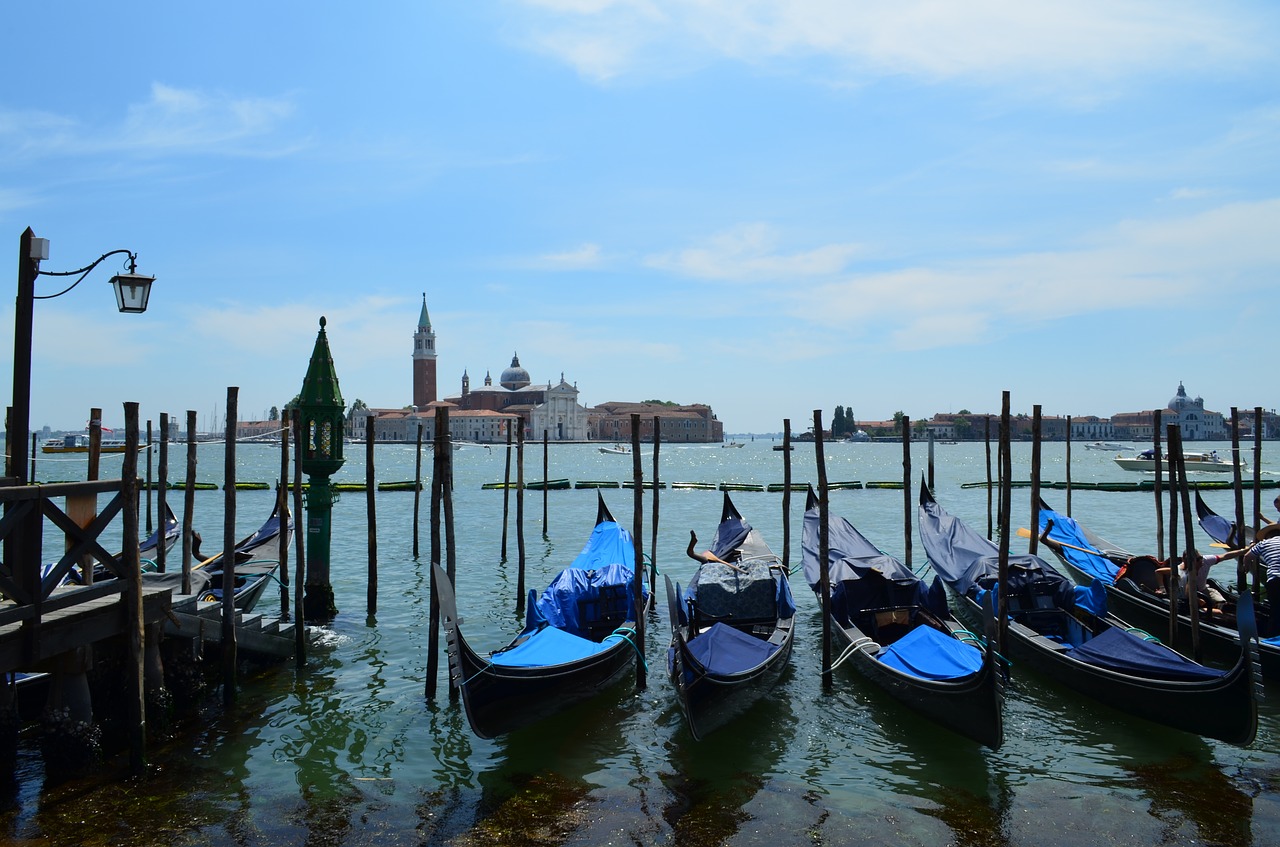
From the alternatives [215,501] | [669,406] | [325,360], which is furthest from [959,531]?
[669,406]

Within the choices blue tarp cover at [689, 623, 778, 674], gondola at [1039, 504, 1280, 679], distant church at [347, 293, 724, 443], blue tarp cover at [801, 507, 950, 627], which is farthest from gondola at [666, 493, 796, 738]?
distant church at [347, 293, 724, 443]

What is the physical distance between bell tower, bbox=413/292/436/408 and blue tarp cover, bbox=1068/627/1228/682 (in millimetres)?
101662

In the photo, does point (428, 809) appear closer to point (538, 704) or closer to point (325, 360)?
point (538, 704)

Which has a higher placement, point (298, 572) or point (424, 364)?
point (424, 364)

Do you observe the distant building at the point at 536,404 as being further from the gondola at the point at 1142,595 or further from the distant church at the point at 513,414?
the gondola at the point at 1142,595

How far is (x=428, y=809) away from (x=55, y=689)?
91.9 inches

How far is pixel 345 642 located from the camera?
8758 mm

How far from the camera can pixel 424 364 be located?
105 meters

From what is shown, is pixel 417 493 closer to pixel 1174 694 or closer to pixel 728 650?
pixel 728 650

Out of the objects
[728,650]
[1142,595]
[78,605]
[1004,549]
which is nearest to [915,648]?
[1004,549]

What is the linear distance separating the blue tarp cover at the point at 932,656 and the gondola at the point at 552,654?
6.65 ft

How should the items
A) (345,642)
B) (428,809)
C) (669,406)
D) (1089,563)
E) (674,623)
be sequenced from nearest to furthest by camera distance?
1. (428,809)
2. (674,623)
3. (345,642)
4. (1089,563)
5. (669,406)

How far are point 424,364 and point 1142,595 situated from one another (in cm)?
10103

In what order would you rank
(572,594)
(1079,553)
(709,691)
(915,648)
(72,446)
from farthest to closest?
(72,446) < (1079,553) < (572,594) < (915,648) < (709,691)
